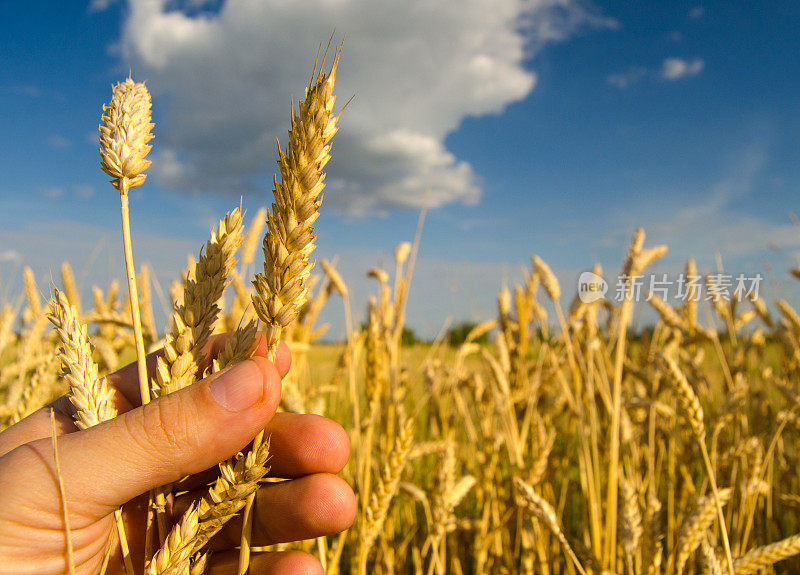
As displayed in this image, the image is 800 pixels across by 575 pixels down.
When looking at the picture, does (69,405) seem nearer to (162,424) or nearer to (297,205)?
(162,424)

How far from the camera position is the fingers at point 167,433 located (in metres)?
0.70

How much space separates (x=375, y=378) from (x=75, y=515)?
0.77 meters

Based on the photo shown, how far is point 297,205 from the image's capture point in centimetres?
60

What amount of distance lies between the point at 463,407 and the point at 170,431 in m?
1.45

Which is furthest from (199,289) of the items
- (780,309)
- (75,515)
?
(780,309)

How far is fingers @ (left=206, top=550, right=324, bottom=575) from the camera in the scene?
104 centimetres

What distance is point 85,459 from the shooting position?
70cm

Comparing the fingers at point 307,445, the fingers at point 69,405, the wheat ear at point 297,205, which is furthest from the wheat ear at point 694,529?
the wheat ear at point 297,205

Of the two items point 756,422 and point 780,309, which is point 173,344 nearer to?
point 756,422

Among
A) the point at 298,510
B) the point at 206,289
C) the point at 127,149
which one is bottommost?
the point at 298,510

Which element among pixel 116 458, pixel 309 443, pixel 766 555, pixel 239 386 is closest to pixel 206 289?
pixel 239 386

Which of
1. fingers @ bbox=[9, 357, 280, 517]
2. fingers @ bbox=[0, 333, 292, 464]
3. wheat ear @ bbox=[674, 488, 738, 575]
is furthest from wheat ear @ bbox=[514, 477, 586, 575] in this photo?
fingers @ bbox=[9, 357, 280, 517]

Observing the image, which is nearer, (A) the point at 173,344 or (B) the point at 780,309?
(A) the point at 173,344

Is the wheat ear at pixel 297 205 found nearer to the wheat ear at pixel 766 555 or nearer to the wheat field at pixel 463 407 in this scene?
the wheat field at pixel 463 407
